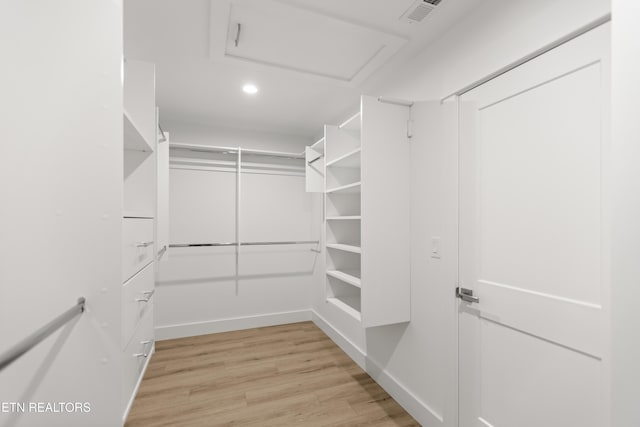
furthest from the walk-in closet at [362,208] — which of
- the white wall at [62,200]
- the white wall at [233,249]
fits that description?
the white wall at [233,249]

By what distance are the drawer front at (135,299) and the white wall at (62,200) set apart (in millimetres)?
735

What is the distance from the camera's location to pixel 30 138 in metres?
0.66

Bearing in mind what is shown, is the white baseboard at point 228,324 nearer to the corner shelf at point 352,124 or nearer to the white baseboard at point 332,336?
the white baseboard at point 332,336

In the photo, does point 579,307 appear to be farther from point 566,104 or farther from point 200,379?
point 200,379

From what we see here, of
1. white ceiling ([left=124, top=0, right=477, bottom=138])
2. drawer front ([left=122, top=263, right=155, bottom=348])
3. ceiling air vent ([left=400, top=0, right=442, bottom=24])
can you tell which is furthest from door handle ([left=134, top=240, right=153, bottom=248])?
ceiling air vent ([left=400, top=0, right=442, bottom=24])

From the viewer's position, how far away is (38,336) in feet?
2.04

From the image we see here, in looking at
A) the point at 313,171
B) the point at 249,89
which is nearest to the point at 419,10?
the point at 249,89

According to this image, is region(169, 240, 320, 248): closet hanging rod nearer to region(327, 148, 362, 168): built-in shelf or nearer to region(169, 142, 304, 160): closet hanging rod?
region(169, 142, 304, 160): closet hanging rod

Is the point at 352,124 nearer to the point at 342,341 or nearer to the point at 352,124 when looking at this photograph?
the point at 352,124

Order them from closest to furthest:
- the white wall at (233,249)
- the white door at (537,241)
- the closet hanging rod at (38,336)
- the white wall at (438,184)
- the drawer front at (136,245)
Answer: the closet hanging rod at (38,336), the white door at (537,241), the white wall at (438,184), the drawer front at (136,245), the white wall at (233,249)

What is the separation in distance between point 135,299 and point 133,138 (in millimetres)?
992

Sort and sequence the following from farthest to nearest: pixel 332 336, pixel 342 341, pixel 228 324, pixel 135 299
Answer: pixel 228 324 < pixel 332 336 < pixel 342 341 < pixel 135 299

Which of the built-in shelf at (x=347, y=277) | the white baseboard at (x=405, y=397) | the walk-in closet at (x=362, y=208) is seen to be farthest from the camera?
the built-in shelf at (x=347, y=277)

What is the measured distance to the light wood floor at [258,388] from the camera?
5.87ft
